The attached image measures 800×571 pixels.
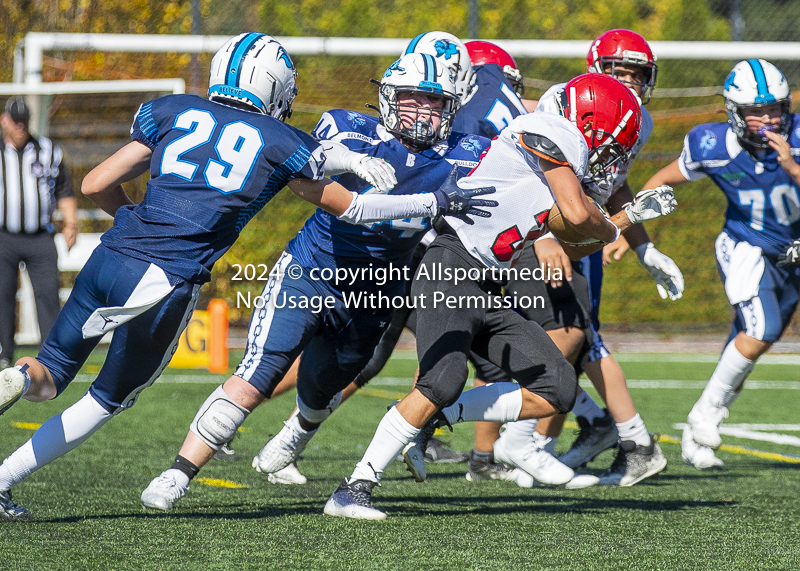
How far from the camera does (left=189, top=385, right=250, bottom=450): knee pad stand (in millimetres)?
3291

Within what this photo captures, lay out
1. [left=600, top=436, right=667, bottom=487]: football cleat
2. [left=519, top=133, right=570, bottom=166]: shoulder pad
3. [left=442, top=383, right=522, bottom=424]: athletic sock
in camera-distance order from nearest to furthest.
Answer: [left=519, top=133, right=570, bottom=166]: shoulder pad, [left=442, top=383, right=522, bottom=424]: athletic sock, [left=600, top=436, right=667, bottom=487]: football cleat

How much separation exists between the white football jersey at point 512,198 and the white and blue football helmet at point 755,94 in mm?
1948

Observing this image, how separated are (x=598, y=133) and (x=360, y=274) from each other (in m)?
0.98

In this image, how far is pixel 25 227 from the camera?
743cm

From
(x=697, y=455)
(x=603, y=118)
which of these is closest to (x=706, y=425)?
(x=697, y=455)

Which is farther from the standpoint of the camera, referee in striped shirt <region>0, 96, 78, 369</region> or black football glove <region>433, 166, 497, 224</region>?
referee in striped shirt <region>0, 96, 78, 369</region>

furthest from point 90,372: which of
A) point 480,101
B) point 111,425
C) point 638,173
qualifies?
point 638,173

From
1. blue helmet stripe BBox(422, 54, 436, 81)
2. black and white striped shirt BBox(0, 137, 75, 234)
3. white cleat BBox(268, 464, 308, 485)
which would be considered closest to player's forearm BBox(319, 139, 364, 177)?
blue helmet stripe BBox(422, 54, 436, 81)

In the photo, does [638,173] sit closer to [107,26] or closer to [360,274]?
[107,26]

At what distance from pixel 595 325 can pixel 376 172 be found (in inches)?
72.3

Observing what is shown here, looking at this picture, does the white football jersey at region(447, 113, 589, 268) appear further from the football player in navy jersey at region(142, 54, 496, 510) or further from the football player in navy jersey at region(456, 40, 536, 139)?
the football player in navy jersey at region(456, 40, 536, 139)

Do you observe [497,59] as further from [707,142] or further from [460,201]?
[460,201]

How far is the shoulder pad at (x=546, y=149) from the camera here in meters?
3.23

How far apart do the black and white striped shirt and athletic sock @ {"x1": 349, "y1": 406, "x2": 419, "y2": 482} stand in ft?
16.4
